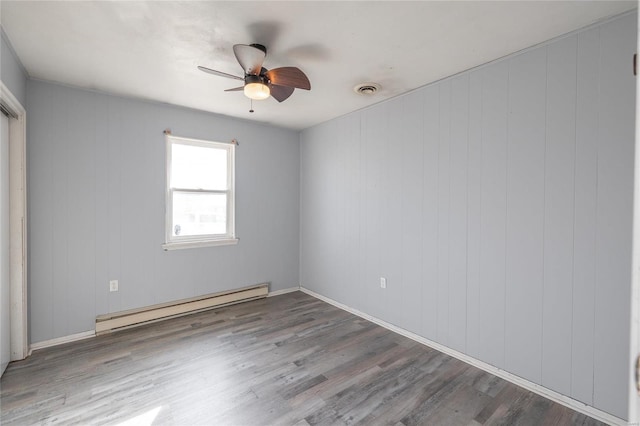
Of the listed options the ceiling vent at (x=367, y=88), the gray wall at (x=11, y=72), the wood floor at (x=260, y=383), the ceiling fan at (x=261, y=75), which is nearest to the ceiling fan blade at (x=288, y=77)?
the ceiling fan at (x=261, y=75)

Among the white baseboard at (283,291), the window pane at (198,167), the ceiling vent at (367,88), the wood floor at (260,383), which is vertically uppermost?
the ceiling vent at (367,88)

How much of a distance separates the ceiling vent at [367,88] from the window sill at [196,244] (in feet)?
8.22

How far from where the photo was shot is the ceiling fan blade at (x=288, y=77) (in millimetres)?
2215

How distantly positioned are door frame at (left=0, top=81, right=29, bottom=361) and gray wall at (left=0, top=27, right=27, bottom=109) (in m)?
0.16

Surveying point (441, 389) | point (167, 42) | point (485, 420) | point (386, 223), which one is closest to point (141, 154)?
point (167, 42)

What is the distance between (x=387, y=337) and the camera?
312 cm

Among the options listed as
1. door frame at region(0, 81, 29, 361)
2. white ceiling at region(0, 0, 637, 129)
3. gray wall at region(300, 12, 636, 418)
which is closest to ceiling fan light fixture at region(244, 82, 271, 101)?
white ceiling at region(0, 0, 637, 129)

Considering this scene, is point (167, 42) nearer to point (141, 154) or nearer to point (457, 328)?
point (141, 154)

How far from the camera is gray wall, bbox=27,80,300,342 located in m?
2.89

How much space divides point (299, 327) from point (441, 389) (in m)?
1.58

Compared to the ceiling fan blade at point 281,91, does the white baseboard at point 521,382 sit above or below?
below

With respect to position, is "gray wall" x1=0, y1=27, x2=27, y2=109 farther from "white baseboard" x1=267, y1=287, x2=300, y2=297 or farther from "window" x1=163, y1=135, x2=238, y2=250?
"white baseboard" x1=267, y1=287, x2=300, y2=297

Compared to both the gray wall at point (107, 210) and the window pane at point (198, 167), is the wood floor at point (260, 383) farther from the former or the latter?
the window pane at point (198, 167)

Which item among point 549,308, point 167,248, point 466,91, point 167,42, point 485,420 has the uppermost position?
point 167,42
